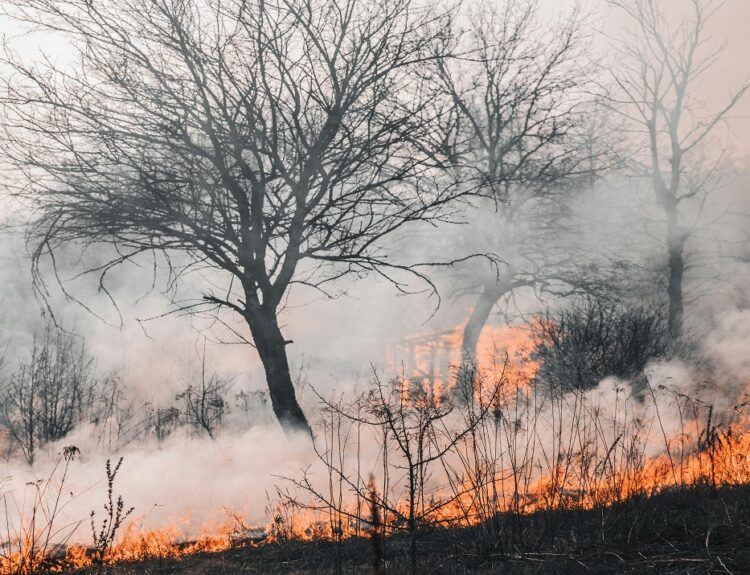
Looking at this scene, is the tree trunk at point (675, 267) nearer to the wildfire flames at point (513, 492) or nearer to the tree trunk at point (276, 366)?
the wildfire flames at point (513, 492)

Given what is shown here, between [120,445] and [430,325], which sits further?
[430,325]

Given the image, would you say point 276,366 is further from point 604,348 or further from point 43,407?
point 43,407

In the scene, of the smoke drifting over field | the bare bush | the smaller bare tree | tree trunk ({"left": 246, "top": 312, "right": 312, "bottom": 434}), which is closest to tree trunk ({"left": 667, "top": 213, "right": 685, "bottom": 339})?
the smoke drifting over field

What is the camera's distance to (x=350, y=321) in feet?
63.4

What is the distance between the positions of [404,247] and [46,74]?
10.8 metres

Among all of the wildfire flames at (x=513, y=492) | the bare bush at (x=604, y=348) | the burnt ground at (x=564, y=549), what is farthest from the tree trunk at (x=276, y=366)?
the bare bush at (x=604, y=348)

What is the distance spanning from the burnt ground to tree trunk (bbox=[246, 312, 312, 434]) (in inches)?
69.2

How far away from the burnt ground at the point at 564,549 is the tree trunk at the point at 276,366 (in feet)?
5.76

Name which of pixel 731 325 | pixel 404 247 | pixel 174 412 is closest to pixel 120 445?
pixel 174 412

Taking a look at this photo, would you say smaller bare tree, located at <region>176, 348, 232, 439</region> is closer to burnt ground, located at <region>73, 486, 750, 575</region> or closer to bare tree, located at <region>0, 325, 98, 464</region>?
bare tree, located at <region>0, 325, 98, 464</region>

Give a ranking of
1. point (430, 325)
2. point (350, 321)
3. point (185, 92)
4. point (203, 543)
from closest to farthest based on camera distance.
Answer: point (203, 543), point (185, 92), point (350, 321), point (430, 325)

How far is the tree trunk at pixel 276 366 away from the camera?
6.31m

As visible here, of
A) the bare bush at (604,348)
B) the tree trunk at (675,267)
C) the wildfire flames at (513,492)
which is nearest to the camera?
the wildfire flames at (513,492)

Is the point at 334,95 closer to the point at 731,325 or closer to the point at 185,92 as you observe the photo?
the point at 185,92
